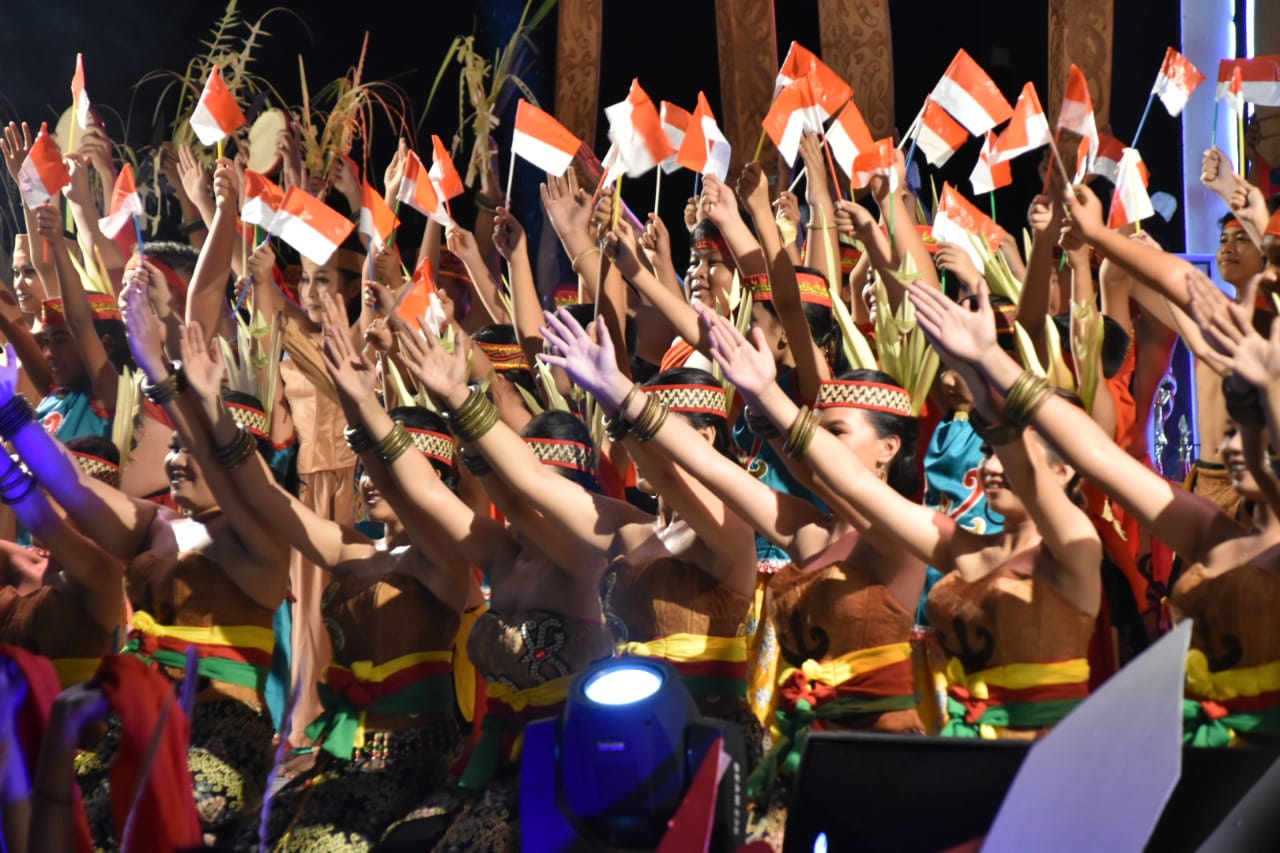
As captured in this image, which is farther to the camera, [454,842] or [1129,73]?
[1129,73]

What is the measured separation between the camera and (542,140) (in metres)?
4.16

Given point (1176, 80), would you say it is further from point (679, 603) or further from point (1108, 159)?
point (679, 603)

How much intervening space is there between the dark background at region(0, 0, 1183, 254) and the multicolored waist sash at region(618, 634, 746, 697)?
139 inches

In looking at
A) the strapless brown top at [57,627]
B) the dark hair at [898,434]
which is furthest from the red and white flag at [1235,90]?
the strapless brown top at [57,627]

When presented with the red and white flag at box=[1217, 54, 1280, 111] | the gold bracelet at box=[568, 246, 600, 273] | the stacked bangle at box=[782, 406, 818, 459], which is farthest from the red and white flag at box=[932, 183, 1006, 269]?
the stacked bangle at box=[782, 406, 818, 459]

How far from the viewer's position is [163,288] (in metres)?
4.50

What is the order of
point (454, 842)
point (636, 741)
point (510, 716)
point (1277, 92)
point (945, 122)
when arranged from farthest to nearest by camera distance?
1. point (945, 122)
2. point (1277, 92)
3. point (510, 716)
4. point (454, 842)
5. point (636, 741)

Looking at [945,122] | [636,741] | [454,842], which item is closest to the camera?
[636,741]

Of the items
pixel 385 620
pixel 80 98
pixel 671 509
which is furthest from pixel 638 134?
pixel 80 98

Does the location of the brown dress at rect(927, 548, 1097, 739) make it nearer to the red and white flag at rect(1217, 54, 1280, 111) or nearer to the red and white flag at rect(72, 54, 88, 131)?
the red and white flag at rect(1217, 54, 1280, 111)

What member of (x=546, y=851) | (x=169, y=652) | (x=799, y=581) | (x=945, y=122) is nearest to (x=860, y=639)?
(x=799, y=581)

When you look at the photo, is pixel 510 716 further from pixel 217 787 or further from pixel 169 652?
pixel 169 652

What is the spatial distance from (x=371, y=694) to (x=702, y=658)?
826 mm

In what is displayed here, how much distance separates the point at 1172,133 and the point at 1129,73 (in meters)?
0.34
